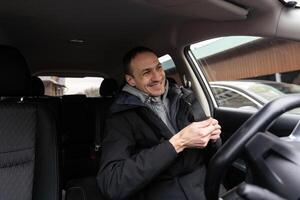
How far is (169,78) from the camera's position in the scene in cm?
241

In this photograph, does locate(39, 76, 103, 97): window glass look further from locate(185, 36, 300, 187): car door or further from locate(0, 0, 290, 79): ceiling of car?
locate(185, 36, 300, 187): car door

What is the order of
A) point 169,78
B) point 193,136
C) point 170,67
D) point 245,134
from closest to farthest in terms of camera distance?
point 245,134 → point 193,136 → point 169,78 → point 170,67

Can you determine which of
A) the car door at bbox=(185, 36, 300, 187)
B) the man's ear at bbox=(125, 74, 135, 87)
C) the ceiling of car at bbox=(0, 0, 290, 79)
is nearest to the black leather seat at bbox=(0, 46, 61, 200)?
the man's ear at bbox=(125, 74, 135, 87)

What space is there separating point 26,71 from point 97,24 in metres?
0.98

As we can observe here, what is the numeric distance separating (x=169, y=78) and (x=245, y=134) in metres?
1.50

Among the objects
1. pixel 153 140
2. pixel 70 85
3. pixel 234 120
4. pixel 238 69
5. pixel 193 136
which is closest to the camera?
pixel 193 136

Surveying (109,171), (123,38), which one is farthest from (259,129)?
(123,38)

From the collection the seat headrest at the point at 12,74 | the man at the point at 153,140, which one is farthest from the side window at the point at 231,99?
the seat headrest at the point at 12,74

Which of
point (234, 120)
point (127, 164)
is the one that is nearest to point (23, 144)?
point (127, 164)

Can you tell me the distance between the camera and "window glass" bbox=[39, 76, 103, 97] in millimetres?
4041

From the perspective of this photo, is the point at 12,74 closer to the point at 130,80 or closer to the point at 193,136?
the point at 130,80

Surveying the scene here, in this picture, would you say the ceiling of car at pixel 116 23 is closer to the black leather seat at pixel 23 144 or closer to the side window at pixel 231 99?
the side window at pixel 231 99

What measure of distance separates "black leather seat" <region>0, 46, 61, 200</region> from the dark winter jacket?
1.00 ft

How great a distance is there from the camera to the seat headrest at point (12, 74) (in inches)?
82.5
